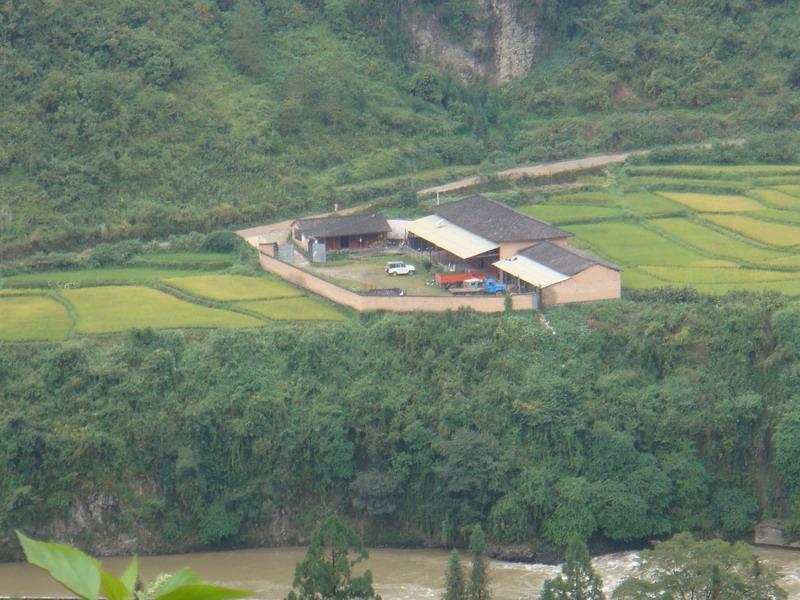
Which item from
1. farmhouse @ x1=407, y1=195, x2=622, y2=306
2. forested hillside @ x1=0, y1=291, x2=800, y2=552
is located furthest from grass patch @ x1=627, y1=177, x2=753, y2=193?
forested hillside @ x1=0, y1=291, x2=800, y2=552

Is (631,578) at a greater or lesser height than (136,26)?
lesser

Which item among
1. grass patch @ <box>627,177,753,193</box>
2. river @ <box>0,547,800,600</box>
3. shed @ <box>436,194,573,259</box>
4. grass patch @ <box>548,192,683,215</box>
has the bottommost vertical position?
river @ <box>0,547,800,600</box>

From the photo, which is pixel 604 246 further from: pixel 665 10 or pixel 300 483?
pixel 665 10

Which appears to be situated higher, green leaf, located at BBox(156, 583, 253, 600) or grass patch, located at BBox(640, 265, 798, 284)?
grass patch, located at BBox(640, 265, 798, 284)

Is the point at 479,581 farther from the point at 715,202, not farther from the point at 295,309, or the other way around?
the point at 715,202

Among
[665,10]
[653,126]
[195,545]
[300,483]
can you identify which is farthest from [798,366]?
[665,10]

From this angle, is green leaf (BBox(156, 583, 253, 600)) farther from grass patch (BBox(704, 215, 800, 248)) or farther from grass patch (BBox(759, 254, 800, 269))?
grass patch (BBox(704, 215, 800, 248))

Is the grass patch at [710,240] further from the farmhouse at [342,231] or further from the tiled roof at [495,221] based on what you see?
the farmhouse at [342,231]

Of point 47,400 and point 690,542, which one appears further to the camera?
point 47,400
